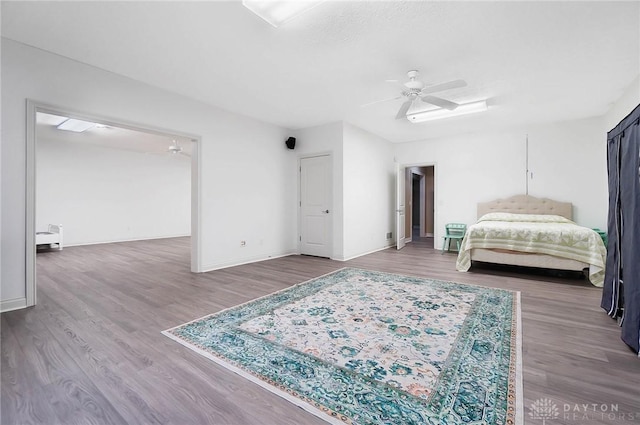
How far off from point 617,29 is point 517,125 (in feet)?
11.5

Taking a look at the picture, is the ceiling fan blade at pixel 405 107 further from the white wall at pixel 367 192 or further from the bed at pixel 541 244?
the bed at pixel 541 244

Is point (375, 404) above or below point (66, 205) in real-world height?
below

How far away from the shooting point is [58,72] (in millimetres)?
3062

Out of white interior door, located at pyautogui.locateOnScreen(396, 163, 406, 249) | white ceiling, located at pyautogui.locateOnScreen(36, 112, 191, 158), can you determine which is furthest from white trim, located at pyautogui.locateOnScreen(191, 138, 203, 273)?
white interior door, located at pyautogui.locateOnScreen(396, 163, 406, 249)

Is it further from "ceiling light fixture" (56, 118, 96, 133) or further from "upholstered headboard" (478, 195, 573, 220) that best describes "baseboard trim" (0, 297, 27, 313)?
"upholstered headboard" (478, 195, 573, 220)

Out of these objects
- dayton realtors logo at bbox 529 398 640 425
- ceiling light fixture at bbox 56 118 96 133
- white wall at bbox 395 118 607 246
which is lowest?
dayton realtors logo at bbox 529 398 640 425

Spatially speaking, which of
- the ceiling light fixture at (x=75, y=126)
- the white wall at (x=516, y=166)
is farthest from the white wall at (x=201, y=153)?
the white wall at (x=516, y=166)

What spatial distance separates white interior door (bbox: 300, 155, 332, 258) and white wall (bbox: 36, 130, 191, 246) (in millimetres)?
5681

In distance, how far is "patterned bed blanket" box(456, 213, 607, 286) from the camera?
3830mm

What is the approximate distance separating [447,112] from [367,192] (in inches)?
89.7

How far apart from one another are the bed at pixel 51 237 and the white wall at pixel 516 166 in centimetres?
857

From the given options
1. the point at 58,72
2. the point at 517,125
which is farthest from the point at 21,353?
the point at 517,125

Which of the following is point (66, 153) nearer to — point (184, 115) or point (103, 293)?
point (184, 115)

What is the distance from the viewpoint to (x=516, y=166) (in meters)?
5.93
